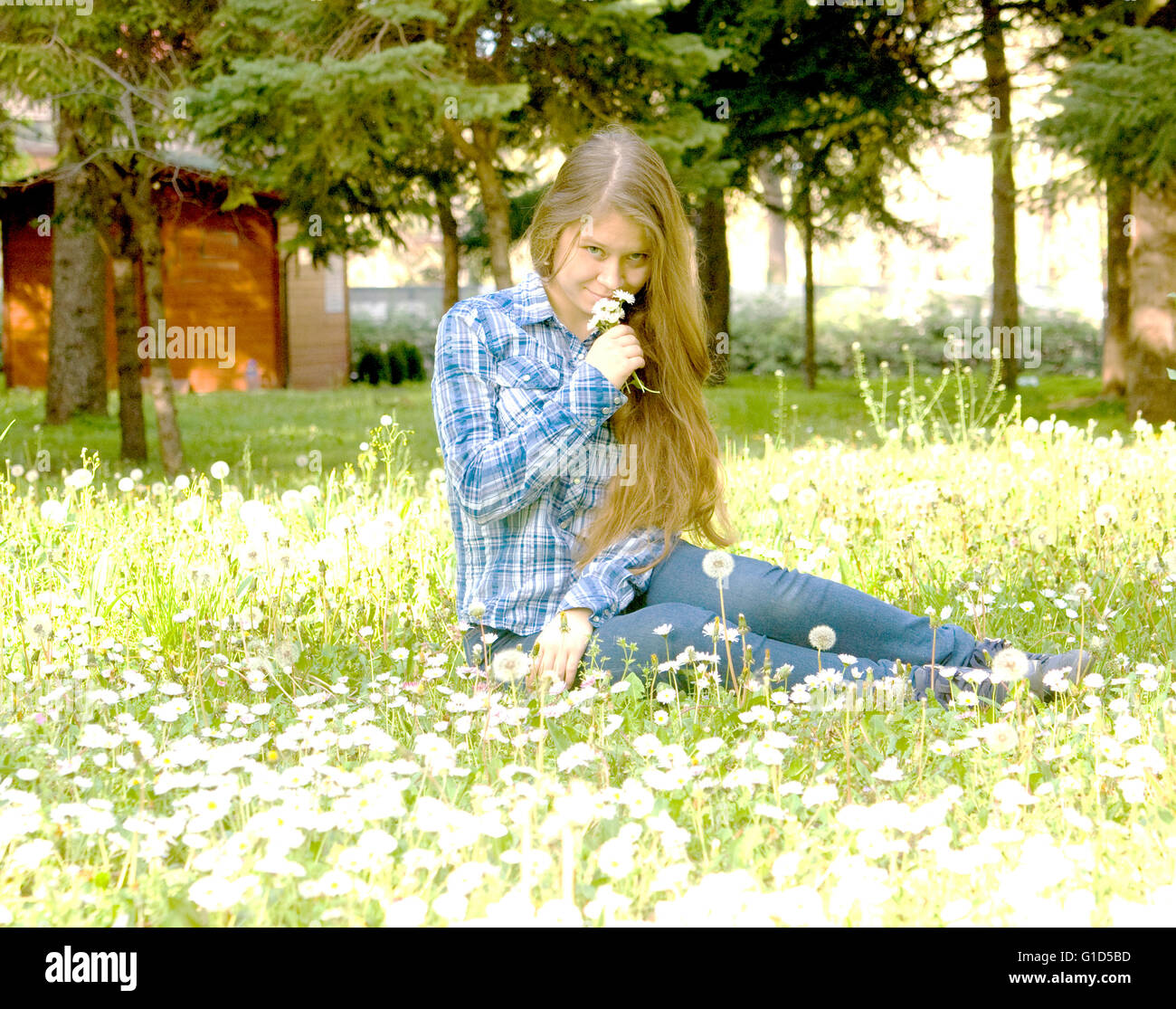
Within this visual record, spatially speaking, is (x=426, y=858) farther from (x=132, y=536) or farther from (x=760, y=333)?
(x=760, y=333)

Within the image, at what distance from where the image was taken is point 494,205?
394 inches

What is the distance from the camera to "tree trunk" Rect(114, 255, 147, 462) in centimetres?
891

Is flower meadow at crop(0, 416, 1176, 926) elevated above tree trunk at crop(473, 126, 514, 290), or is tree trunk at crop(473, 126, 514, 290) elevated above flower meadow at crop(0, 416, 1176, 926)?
tree trunk at crop(473, 126, 514, 290)

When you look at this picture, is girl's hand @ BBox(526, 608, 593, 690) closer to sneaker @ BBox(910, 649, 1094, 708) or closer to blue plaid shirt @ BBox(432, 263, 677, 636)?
blue plaid shirt @ BBox(432, 263, 677, 636)

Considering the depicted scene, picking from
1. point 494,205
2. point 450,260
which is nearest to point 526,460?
point 494,205

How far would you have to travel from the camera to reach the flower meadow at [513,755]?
74.8 inches

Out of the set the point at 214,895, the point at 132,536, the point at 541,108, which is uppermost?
the point at 541,108

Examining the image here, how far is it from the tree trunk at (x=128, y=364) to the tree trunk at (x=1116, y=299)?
949 centimetres

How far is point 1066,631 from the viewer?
356 cm

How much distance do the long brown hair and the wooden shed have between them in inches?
636

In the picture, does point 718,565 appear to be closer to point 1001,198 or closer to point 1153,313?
point 1153,313

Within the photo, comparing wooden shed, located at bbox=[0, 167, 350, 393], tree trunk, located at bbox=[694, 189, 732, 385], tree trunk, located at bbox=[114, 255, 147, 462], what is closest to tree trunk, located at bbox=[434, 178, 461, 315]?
wooden shed, located at bbox=[0, 167, 350, 393]
